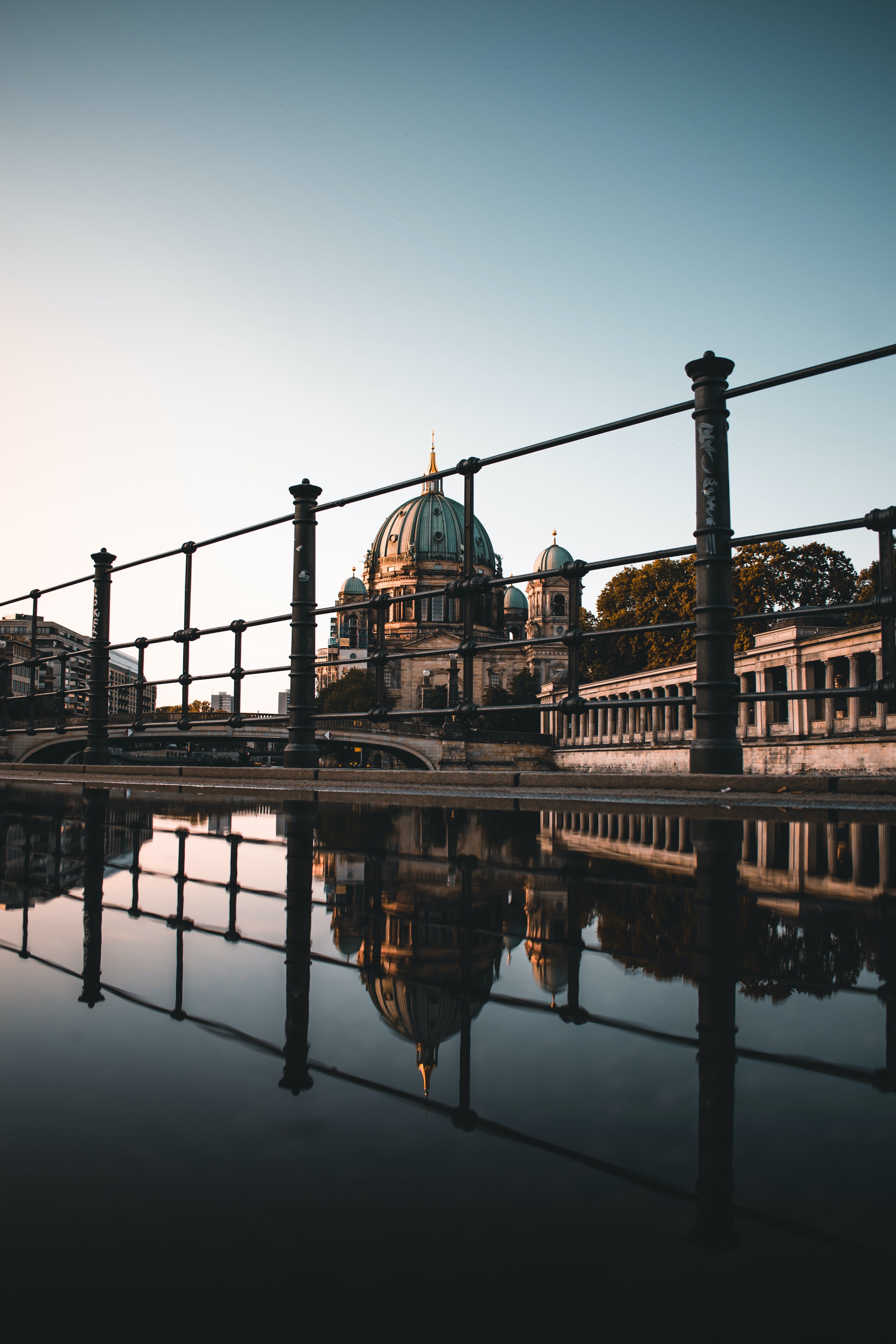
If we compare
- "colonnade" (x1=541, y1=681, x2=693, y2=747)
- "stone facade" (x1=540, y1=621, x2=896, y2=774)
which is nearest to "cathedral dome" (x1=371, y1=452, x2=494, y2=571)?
"colonnade" (x1=541, y1=681, x2=693, y2=747)

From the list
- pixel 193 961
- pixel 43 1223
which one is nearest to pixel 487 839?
pixel 193 961

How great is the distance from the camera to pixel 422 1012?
118cm

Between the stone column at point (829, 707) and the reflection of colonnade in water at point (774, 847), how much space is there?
23538 millimetres

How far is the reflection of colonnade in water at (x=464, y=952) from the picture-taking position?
2.91 feet

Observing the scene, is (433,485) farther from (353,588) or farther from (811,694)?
(811,694)

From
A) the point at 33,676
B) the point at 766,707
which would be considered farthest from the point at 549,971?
the point at 766,707

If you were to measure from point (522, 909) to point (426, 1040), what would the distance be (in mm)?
815

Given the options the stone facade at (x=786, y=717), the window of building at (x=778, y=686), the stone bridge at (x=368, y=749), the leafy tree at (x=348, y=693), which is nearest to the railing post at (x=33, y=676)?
the stone bridge at (x=368, y=749)

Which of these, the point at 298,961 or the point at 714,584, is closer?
the point at 298,961

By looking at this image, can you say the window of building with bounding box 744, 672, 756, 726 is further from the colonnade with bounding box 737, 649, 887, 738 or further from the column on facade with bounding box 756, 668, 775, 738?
the column on facade with bounding box 756, 668, 775, 738

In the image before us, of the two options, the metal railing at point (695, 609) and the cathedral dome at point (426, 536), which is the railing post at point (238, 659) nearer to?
the metal railing at point (695, 609)

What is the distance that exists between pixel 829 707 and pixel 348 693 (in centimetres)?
4667

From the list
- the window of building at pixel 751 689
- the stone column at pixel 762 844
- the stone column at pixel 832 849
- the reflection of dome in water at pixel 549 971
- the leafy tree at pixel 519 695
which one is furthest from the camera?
the leafy tree at pixel 519 695

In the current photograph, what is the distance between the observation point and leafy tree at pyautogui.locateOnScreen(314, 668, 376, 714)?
224ft
